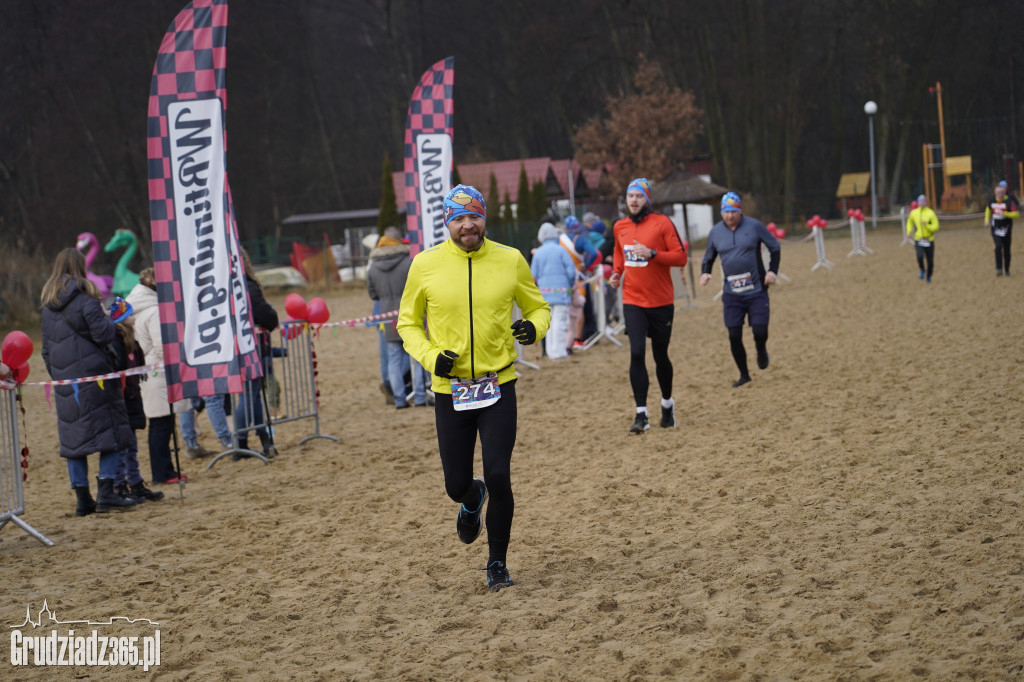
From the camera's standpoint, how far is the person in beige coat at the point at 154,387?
29.7 ft

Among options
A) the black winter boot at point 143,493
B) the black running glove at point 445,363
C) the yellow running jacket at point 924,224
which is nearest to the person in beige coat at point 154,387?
the black winter boot at point 143,493

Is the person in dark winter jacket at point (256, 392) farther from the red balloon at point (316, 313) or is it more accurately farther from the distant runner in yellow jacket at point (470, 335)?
the distant runner in yellow jacket at point (470, 335)

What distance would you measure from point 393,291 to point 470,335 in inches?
271

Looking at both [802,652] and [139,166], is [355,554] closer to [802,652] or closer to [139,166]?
[802,652]

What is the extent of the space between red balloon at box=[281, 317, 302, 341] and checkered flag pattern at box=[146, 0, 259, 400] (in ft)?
8.02

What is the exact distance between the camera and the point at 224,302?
834 centimetres

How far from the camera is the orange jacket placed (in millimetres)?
8719

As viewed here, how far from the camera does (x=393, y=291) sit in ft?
39.4

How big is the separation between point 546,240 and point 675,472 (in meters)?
7.33

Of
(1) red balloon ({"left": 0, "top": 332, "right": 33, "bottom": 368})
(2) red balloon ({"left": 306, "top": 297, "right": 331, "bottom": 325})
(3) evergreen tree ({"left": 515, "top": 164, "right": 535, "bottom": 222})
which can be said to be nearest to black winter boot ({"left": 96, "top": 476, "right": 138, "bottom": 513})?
(1) red balloon ({"left": 0, "top": 332, "right": 33, "bottom": 368})

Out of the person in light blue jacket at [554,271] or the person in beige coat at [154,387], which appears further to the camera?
the person in light blue jacket at [554,271]

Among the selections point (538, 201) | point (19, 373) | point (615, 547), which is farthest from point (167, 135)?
point (538, 201)

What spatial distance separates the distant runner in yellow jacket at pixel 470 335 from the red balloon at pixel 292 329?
219 inches

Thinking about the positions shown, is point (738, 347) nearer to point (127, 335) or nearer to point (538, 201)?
point (127, 335)
